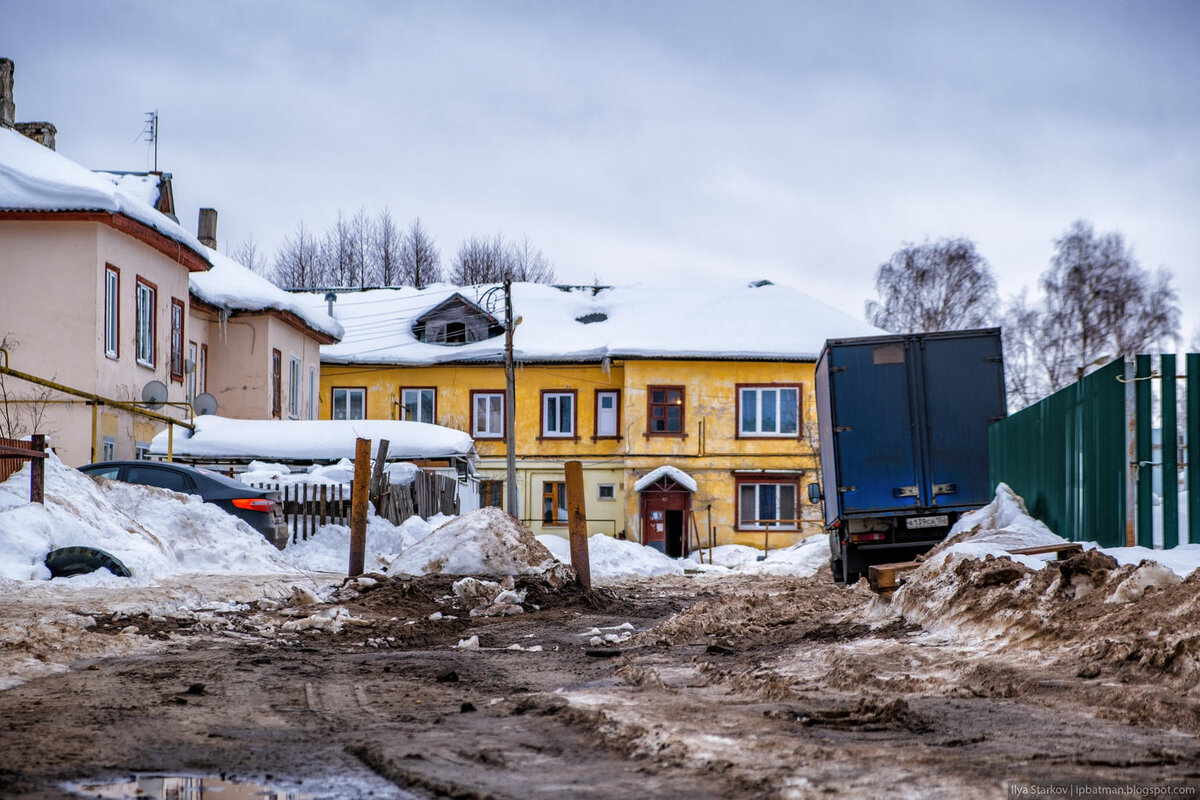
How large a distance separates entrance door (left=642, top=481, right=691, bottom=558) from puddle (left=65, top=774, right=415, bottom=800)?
122ft

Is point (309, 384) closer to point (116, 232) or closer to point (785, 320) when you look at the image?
point (116, 232)

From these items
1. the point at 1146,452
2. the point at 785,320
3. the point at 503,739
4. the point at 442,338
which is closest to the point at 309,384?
→ the point at 442,338

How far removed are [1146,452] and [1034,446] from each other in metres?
3.36

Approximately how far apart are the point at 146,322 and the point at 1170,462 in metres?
21.9

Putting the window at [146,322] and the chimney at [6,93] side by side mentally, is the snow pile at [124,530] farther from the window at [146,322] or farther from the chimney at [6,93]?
the chimney at [6,93]

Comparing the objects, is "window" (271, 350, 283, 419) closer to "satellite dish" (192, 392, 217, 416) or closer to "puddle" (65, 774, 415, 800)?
"satellite dish" (192, 392, 217, 416)

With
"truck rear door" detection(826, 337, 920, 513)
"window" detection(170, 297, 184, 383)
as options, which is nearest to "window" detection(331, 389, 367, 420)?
"window" detection(170, 297, 184, 383)

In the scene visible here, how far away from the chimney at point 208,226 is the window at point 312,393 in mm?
6839

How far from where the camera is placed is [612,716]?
5852 millimetres

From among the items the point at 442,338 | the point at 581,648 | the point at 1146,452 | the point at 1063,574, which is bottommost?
the point at 581,648

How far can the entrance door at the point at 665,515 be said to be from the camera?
1638 inches

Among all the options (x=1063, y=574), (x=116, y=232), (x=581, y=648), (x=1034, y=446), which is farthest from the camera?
(x=116, y=232)

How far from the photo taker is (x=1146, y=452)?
34.4 ft

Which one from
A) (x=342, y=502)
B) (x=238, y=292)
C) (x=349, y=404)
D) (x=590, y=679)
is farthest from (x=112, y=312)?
(x=349, y=404)
